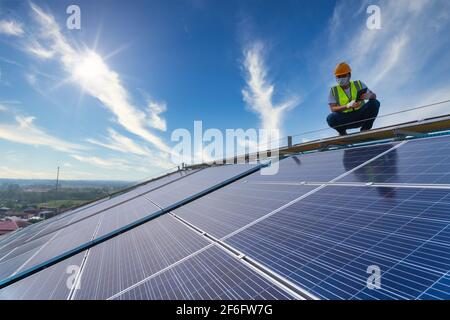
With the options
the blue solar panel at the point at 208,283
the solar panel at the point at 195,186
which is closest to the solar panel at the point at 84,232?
the solar panel at the point at 195,186

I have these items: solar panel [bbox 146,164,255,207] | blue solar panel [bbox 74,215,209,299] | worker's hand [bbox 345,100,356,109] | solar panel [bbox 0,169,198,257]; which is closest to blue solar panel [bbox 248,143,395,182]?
worker's hand [bbox 345,100,356,109]

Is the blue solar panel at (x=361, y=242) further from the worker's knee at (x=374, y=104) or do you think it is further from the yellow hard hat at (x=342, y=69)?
the yellow hard hat at (x=342, y=69)

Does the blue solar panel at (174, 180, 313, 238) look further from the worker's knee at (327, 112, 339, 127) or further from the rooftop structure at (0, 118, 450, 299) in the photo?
the worker's knee at (327, 112, 339, 127)

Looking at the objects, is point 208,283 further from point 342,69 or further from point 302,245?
point 342,69

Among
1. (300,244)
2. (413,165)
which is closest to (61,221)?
(300,244)
